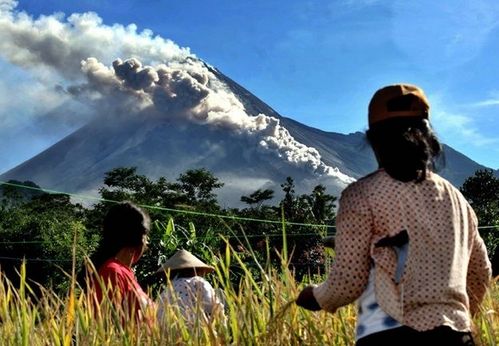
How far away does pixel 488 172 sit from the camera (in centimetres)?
4300

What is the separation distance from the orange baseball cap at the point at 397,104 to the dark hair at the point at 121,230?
207 centimetres

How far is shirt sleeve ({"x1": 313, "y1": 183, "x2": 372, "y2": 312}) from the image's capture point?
207 centimetres

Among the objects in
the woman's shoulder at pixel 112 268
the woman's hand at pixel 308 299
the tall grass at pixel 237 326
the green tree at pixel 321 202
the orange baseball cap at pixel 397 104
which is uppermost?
the green tree at pixel 321 202

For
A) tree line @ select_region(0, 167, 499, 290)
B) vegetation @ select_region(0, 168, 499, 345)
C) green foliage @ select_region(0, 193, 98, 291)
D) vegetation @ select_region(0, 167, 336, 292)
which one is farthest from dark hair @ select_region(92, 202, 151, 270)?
green foliage @ select_region(0, 193, 98, 291)

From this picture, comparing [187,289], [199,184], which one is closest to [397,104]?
[187,289]

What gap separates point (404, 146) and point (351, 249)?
30 centimetres

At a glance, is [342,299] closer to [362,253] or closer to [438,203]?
[362,253]

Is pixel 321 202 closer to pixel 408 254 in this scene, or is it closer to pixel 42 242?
pixel 42 242

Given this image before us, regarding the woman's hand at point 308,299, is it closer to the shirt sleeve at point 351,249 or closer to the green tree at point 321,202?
the shirt sleeve at point 351,249

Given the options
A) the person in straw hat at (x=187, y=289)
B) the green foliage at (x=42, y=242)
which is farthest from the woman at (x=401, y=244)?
the green foliage at (x=42, y=242)

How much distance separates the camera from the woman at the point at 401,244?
6.78 feet

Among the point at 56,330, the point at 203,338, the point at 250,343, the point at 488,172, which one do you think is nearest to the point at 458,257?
the point at 250,343

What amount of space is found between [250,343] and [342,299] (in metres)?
0.87

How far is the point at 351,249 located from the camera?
2.07 m
